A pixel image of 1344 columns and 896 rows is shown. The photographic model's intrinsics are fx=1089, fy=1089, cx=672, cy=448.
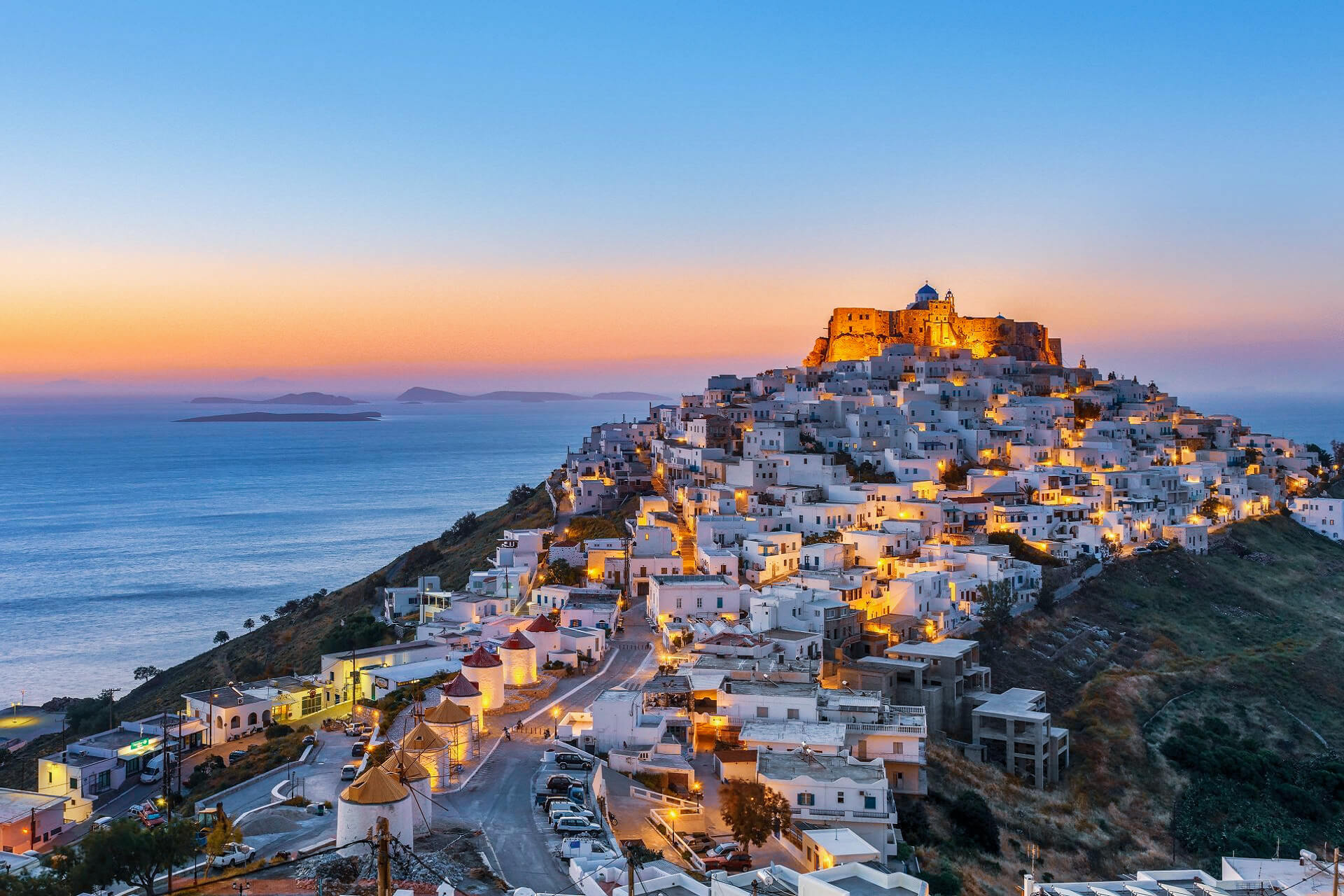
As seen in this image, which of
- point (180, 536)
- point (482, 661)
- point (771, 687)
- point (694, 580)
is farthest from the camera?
point (180, 536)

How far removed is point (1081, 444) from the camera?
4738 centimetres

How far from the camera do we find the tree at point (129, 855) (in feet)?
44.2

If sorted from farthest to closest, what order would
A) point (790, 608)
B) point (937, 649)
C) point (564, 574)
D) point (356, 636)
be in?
point (356, 636)
point (564, 574)
point (790, 608)
point (937, 649)

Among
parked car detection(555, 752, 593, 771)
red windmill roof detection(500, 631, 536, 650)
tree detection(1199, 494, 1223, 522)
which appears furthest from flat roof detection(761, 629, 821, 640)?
tree detection(1199, 494, 1223, 522)

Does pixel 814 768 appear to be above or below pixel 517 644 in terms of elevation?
below

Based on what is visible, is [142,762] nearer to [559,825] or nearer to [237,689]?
[237,689]

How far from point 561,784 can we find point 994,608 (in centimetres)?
1845

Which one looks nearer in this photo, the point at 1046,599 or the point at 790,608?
the point at 790,608

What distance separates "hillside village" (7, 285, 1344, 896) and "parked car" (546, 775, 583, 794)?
0.20m

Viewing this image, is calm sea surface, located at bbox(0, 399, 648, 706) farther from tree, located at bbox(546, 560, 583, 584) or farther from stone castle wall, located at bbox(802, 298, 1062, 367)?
stone castle wall, located at bbox(802, 298, 1062, 367)

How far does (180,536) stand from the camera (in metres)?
82.4

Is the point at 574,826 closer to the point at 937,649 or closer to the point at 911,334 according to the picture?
the point at 937,649

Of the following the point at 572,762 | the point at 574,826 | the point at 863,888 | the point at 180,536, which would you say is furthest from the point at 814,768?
the point at 180,536

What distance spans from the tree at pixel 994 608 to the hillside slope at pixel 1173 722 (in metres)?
0.55
